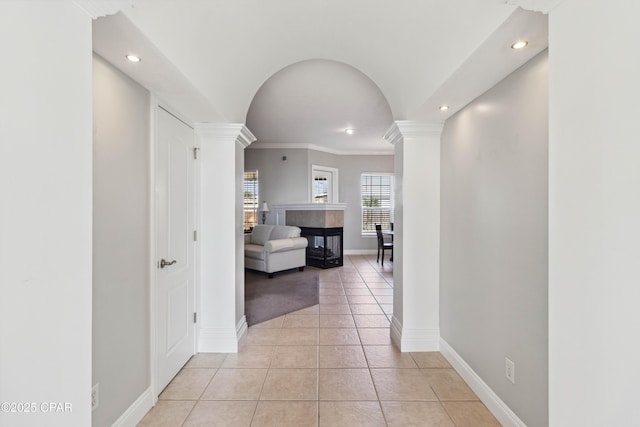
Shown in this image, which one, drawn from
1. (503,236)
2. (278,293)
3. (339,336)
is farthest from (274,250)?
(503,236)

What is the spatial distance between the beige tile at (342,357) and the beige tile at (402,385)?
0.18 meters

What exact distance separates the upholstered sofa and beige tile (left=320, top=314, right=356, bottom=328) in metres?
2.10

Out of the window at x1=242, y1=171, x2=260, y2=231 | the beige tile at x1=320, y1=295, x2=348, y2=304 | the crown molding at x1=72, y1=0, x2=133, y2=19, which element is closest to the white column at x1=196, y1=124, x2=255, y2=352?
the crown molding at x1=72, y1=0, x2=133, y2=19

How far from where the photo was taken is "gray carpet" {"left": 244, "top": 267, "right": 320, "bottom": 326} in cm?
359

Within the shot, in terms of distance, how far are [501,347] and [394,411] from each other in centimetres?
81

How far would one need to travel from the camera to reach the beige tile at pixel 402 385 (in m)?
1.98

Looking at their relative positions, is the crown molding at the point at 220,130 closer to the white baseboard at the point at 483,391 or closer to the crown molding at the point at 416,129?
the crown molding at the point at 416,129

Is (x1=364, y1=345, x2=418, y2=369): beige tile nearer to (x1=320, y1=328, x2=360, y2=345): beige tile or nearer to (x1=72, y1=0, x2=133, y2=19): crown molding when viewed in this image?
(x1=320, y1=328, x2=360, y2=345): beige tile

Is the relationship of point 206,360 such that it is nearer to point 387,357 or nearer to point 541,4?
point 387,357

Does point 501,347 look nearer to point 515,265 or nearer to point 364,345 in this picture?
point 515,265

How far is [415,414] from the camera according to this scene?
5.94 feet

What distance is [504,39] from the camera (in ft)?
4.48

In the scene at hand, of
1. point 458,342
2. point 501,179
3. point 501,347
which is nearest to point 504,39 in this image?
point 501,179

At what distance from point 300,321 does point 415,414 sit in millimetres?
1720
